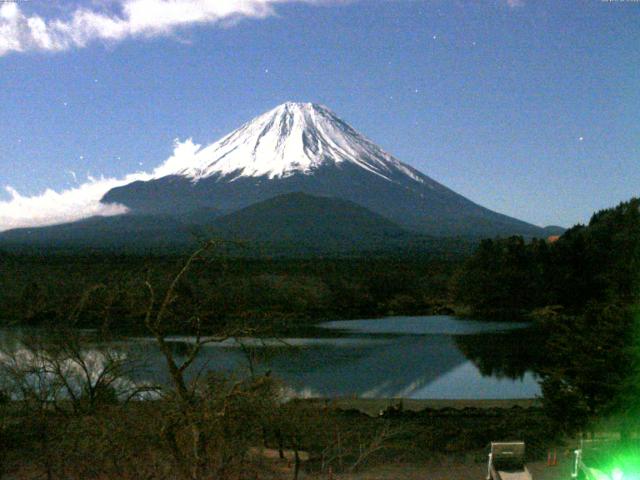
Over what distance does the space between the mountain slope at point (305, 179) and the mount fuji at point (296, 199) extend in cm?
21

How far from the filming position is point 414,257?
84875 millimetres

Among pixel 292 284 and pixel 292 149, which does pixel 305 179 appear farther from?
pixel 292 284

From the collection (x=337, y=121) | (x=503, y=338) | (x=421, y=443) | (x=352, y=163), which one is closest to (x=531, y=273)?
(x=503, y=338)

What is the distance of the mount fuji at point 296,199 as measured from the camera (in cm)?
12200

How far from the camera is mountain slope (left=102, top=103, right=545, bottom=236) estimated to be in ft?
506

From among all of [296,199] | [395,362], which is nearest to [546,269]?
→ [395,362]

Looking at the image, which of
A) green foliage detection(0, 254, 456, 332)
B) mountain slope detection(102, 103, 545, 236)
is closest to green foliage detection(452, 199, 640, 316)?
green foliage detection(0, 254, 456, 332)

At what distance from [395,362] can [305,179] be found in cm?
13479

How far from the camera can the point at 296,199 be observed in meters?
138

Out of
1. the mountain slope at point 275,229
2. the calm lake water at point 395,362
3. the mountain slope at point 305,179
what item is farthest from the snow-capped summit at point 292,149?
the calm lake water at point 395,362

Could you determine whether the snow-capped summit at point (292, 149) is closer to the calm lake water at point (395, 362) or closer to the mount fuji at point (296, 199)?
the mount fuji at point (296, 199)

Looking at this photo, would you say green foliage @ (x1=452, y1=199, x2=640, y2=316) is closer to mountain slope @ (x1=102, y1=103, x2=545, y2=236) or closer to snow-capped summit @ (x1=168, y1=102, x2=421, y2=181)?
mountain slope @ (x1=102, y1=103, x2=545, y2=236)

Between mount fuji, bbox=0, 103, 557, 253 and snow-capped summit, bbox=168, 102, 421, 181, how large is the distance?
0.20 m

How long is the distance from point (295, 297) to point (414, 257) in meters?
36.3
